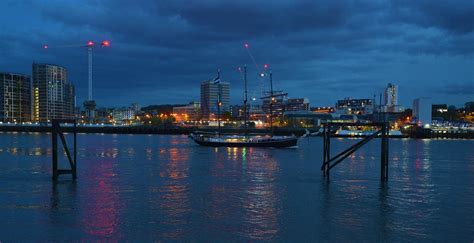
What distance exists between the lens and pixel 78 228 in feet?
59.9

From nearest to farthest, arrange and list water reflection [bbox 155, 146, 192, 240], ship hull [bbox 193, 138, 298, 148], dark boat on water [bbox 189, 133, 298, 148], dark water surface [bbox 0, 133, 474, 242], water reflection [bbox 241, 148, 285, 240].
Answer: dark water surface [bbox 0, 133, 474, 242] < water reflection [bbox 155, 146, 192, 240] < water reflection [bbox 241, 148, 285, 240] < ship hull [bbox 193, 138, 298, 148] < dark boat on water [bbox 189, 133, 298, 148]

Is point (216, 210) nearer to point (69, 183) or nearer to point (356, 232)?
point (356, 232)

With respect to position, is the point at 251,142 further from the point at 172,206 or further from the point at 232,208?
the point at 232,208

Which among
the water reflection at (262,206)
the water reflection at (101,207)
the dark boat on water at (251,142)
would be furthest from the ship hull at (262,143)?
the water reflection at (101,207)

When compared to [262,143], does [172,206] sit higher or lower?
higher

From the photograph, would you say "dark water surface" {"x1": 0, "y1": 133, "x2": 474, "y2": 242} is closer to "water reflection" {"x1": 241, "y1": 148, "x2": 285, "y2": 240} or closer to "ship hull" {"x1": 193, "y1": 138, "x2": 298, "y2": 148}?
"water reflection" {"x1": 241, "y1": 148, "x2": 285, "y2": 240}

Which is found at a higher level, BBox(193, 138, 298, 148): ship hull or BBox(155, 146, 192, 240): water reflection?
BBox(155, 146, 192, 240): water reflection

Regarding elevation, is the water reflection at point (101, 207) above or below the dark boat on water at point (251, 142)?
above

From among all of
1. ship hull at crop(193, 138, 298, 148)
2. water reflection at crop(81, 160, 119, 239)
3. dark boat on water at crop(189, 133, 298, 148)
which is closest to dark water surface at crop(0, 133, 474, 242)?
water reflection at crop(81, 160, 119, 239)

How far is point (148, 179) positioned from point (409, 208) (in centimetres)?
1945

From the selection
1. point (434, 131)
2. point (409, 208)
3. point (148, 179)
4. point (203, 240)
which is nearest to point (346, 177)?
point (409, 208)

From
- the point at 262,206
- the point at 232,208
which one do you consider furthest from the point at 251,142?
the point at 232,208

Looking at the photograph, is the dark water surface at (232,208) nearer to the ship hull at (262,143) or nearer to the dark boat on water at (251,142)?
the ship hull at (262,143)

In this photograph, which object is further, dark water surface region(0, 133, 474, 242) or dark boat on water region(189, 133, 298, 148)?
dark boat on water region(189, 133, 298, 148)
